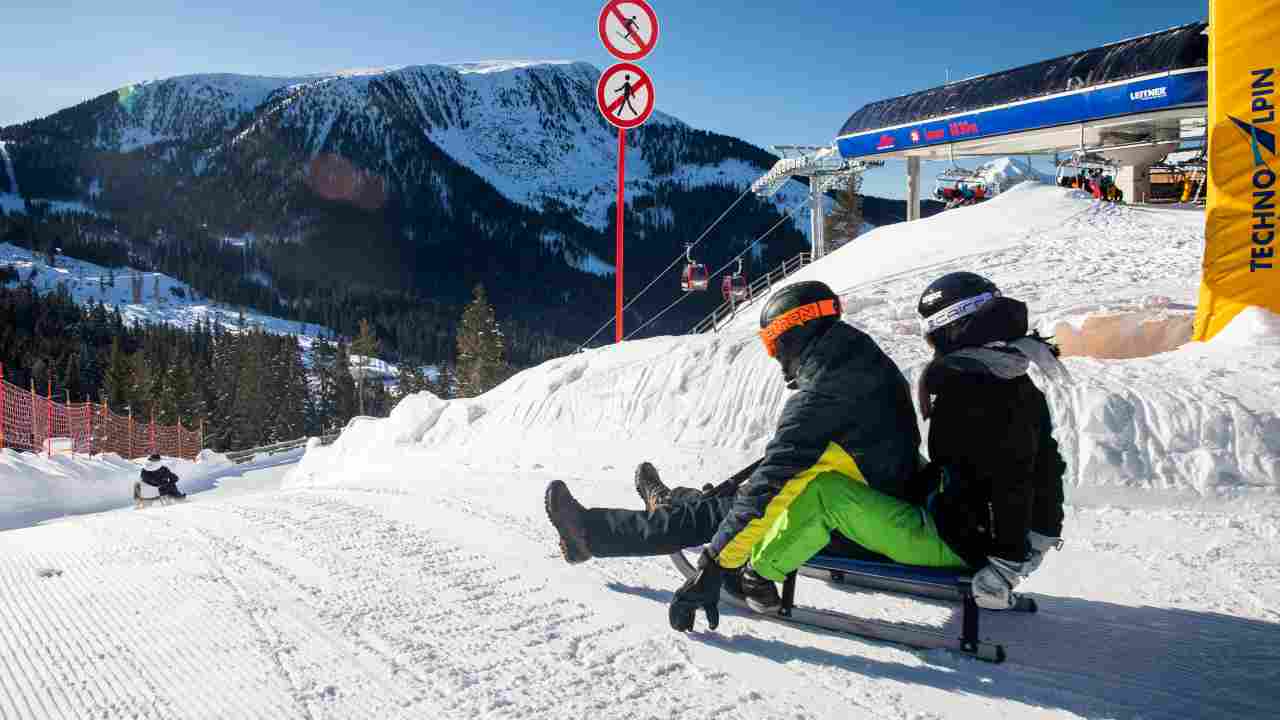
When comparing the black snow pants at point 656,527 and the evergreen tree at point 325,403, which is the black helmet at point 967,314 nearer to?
the black snow pants at point 656,527

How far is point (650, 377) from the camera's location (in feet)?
25.1

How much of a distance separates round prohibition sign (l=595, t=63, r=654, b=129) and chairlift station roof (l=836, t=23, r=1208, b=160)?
16.4 m

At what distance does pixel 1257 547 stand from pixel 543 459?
540cm

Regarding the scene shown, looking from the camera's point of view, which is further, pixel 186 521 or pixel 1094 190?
pixel 1094 190

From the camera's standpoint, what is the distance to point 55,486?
47.1 ft

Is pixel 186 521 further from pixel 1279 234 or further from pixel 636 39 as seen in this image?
pixel 1279 234

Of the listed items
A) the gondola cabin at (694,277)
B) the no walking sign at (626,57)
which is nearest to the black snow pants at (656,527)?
the no walking sign at (626,57)

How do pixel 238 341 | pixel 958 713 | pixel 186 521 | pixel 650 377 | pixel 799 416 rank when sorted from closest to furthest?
pixel 958 713 < pixel 799 416 < pixel 186 521 < pixel 650 377 < pixel 238 341

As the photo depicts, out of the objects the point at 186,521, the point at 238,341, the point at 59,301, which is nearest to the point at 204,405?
the point at 238,341

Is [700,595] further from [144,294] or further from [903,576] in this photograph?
[144,294]

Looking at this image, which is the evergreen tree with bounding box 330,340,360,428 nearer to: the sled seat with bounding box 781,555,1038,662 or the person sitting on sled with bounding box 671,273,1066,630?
the sled seat with bounding box 781,555,1038,662

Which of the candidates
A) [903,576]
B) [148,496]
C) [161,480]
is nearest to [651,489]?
[903,576]

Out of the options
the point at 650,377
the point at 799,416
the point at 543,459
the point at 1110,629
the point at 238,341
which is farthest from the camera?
the point at 238,341

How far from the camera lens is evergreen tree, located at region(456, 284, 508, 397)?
48.7 metres
